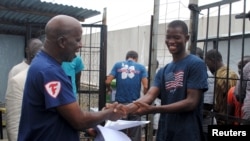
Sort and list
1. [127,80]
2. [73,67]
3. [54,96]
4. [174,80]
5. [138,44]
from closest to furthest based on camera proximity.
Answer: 1. [54,96]
2. [174,80]
3. [73,67]
4. [127,80]
5. [138,44]

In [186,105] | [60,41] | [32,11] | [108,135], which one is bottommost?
[108,135]

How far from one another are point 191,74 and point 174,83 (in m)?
0.18

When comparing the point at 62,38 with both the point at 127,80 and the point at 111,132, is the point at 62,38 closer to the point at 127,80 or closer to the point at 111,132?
the point at 111,132

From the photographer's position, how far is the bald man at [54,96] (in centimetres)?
192

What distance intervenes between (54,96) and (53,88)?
0.05m

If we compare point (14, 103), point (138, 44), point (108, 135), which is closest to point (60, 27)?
point (108, 135)

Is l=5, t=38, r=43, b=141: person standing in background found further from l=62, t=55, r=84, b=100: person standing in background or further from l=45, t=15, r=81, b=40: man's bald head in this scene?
l=45, t=15, r=81, b=40: man's bald head

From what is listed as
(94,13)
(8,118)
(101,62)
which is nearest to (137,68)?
(101,62)

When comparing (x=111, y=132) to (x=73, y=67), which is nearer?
(x=111, y=132)

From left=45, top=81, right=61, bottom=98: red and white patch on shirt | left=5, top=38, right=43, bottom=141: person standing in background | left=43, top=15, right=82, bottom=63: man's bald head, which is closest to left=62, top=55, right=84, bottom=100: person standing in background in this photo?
left=5, top=38, right=43, bottom=141: person standing in background

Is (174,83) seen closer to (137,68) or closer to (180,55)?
(180,55)

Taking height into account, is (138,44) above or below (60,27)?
above

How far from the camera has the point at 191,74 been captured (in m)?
2.74

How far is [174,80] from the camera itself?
2844 mm
